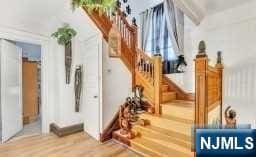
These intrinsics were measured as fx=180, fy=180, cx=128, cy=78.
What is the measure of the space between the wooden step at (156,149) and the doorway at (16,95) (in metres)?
2.39

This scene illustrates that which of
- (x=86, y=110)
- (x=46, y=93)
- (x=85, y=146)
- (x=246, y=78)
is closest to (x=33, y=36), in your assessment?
(x=46, y=93)

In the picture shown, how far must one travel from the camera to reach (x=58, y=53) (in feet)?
13.4

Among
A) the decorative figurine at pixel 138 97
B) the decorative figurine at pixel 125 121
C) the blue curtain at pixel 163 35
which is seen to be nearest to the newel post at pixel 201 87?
the decorative figurine at pixel 125 121

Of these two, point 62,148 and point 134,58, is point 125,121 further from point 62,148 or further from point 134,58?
point 134,58

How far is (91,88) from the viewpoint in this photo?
12.6 ft

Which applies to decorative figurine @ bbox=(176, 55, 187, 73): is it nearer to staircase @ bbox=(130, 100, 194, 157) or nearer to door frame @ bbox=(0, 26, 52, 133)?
staircase @ bbox=(130, 100, 194, 157)

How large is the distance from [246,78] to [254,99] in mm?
314

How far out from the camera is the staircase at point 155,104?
297cm

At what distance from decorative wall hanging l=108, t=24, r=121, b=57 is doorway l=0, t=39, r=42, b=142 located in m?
2.07

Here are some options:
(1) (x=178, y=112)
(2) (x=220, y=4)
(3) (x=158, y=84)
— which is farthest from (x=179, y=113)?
(2) (x=220, y=4)

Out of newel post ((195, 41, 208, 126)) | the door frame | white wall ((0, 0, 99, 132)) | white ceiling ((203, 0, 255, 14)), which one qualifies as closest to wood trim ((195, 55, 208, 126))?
newel post ((195, 41, 208, 126))

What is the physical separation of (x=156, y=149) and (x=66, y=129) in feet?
6.85

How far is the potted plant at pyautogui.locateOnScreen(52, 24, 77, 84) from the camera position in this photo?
380 cm

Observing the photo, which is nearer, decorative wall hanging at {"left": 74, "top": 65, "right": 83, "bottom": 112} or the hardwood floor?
the hardwood floor
